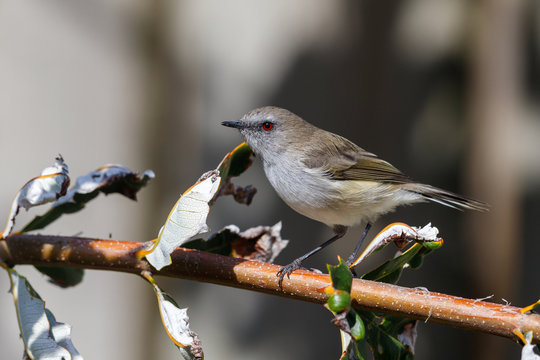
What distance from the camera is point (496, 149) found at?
3303 mm

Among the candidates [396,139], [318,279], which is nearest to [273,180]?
[318,279]

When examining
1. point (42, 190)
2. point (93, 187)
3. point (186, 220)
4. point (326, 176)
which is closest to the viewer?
point (186, 220)

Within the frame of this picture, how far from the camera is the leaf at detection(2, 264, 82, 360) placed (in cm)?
107

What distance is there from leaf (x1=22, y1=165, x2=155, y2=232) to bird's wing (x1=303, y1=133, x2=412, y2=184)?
1.01 meters

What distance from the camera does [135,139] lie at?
3.28 m

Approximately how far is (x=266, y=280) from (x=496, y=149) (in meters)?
2.57

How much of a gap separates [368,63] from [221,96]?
91 cm

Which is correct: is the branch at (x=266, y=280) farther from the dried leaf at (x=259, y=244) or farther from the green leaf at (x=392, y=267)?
the dried leaf at (x=259, y=244)

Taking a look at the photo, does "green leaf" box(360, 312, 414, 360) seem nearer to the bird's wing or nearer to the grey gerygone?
the grey gerygone

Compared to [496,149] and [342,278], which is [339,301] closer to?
[342,278]

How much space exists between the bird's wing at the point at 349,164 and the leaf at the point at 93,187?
1013 mm

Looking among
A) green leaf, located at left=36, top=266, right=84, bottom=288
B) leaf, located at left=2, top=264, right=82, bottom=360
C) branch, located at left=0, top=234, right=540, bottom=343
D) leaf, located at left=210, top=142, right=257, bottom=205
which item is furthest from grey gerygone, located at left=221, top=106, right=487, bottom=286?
leaf, located at left=2, top=264, right=82, bottom=360

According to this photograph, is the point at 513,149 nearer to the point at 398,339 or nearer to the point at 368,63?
the point at 368,63

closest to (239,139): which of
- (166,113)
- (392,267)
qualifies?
(166,113)
